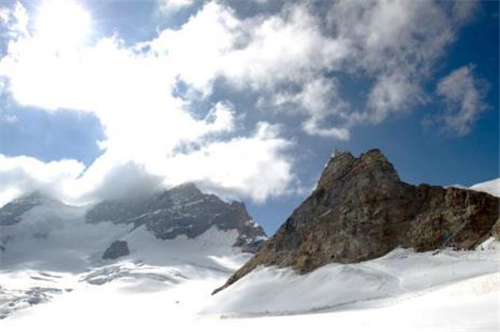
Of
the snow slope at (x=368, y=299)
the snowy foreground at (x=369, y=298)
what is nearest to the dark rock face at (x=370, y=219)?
the snowy foreground at (x=369, y=298)

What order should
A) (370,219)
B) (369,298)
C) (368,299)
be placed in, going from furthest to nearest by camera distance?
1. (370,219)
2. (369,298)
3. (368,299)

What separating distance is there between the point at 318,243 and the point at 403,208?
479 inches

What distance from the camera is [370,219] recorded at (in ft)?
256

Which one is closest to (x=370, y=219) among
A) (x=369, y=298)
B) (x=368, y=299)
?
(x=369, y=298)

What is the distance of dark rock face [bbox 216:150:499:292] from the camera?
69.2 m

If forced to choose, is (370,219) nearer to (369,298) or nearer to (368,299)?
(369,298)

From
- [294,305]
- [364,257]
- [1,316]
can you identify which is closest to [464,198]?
[364,257]

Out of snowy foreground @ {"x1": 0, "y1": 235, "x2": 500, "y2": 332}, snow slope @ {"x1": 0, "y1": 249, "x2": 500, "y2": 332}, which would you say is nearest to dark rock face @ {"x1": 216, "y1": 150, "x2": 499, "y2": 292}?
snowy foreground @ {"x1": 0, "y1": 235, "x2": 500, "y2": 332}

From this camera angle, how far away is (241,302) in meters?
68.2

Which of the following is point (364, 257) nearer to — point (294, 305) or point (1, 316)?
point (294, 305)

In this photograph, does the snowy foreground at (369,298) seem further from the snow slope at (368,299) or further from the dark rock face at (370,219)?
the dark rock face at (370,219)

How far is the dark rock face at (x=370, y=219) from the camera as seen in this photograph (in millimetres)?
69250

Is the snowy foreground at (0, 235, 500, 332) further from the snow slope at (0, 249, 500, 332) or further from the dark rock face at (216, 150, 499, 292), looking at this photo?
the dark rock face at (216, 150, 499, 292)

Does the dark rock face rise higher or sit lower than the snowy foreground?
higher
